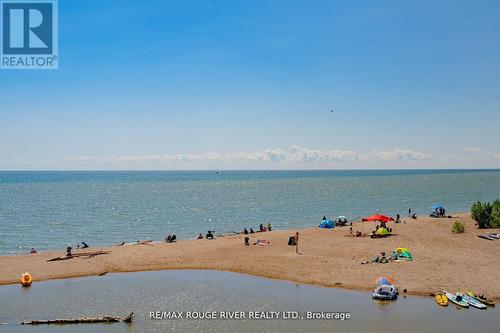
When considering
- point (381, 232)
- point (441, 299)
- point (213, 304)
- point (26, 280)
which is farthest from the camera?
point (381, 232)

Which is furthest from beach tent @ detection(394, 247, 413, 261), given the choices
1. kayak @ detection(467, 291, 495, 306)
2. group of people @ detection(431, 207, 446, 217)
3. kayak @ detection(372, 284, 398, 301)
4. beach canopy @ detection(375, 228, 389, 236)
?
group of people @ detection(431, 207, 446, 217)

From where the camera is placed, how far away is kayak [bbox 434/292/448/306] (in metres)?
24.7

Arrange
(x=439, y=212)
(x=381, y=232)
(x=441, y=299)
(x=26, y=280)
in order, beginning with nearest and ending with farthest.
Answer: (x=441, y=299), (x=26, y=280), (x=381, y=232), (x=439, y=212)

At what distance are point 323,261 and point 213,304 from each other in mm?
12589

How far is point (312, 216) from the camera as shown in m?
74.9

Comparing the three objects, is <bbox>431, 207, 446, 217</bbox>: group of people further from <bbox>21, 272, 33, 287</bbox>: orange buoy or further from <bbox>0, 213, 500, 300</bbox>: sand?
<bbox>21, 272, 33, 287</bbox>: orange buoy

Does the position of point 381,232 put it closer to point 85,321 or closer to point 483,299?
point 483,299

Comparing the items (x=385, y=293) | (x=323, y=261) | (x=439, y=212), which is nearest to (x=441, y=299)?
(x=385, y=293)

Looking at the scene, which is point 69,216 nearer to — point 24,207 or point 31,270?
point 24,207

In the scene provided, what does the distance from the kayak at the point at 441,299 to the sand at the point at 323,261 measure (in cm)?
115

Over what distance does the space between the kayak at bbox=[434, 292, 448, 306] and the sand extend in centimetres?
115

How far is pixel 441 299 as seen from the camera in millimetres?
24984

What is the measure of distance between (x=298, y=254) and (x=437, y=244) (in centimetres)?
1486

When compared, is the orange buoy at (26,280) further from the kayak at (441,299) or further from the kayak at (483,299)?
the kayak at (483,299)
